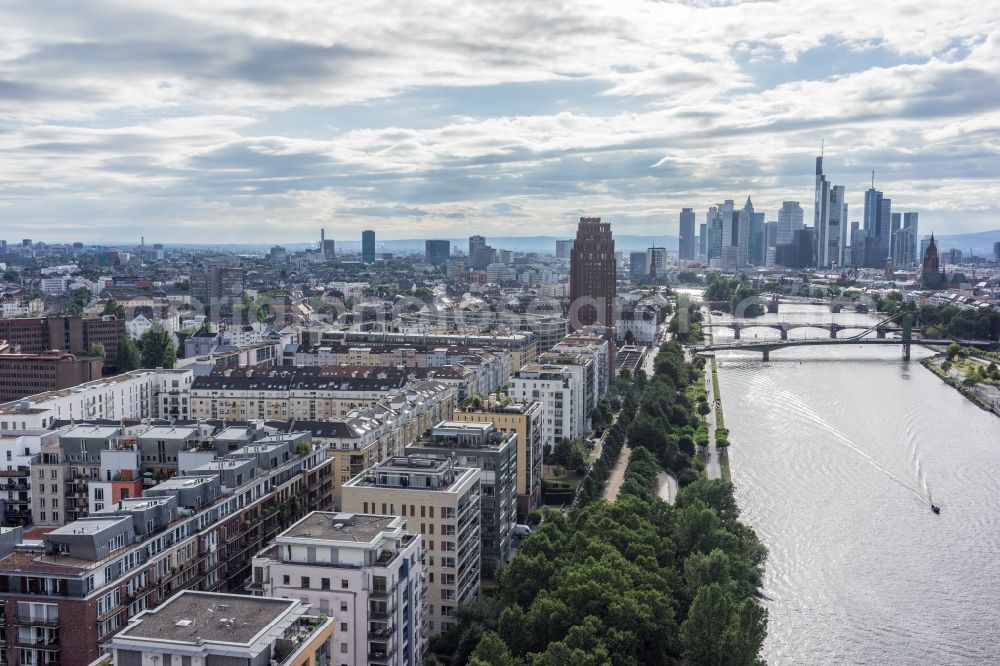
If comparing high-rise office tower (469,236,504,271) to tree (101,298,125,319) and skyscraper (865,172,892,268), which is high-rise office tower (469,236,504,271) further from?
tree (101,298,125,319)

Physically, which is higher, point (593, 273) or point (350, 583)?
point (593, 273)

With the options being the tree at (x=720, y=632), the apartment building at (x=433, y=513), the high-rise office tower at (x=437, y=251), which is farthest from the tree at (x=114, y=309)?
the high-rise office tower at (x=437, y=251)

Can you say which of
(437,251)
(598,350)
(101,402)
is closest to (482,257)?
(437,251)

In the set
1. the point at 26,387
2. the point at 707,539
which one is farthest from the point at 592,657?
the point at 26,387

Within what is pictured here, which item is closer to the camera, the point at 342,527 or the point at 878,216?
the point at 342,527

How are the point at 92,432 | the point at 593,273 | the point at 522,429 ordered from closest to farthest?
the point at 92,432 < the point at 522,429 < the point at 593,273

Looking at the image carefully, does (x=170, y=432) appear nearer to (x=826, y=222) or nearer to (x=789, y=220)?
(x=826, y=222)
